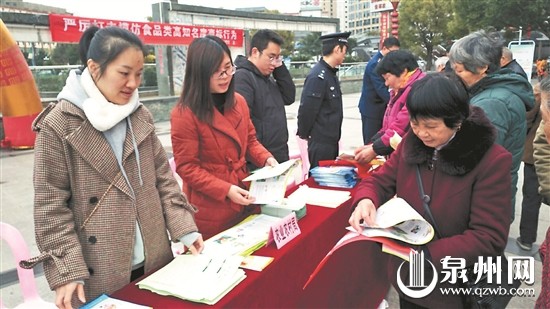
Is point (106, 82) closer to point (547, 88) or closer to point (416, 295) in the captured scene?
point (416, 295)

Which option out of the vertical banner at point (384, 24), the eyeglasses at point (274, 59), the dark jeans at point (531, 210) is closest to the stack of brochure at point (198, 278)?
the eyeglasses at point (274, 59)

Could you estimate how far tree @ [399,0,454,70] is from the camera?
93.2 feet

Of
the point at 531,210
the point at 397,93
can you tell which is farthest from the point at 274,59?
the point at 531,210

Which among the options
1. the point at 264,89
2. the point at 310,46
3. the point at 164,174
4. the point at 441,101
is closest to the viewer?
the point at 441,101

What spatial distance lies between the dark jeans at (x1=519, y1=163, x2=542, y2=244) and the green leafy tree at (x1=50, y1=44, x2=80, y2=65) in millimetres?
10012

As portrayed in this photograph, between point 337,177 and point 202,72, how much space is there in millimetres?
1042

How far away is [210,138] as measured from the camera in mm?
1812

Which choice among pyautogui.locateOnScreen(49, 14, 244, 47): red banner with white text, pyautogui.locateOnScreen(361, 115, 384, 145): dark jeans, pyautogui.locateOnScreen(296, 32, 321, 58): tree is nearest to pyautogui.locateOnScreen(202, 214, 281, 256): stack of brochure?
pyautogui.locateOnScreen(361, 115, 384, 145): dark jeans

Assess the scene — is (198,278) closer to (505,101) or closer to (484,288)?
(484,288)

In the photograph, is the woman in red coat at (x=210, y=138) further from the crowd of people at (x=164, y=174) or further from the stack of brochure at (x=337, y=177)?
the stack of brochure at (x=337, y=177)

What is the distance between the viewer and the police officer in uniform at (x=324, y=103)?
124 inches

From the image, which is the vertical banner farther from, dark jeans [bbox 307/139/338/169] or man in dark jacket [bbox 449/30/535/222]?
man in dark jacket [bbox 449/30/535/222]

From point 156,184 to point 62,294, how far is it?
0.48 metres

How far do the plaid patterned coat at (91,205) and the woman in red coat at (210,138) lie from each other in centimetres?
33
